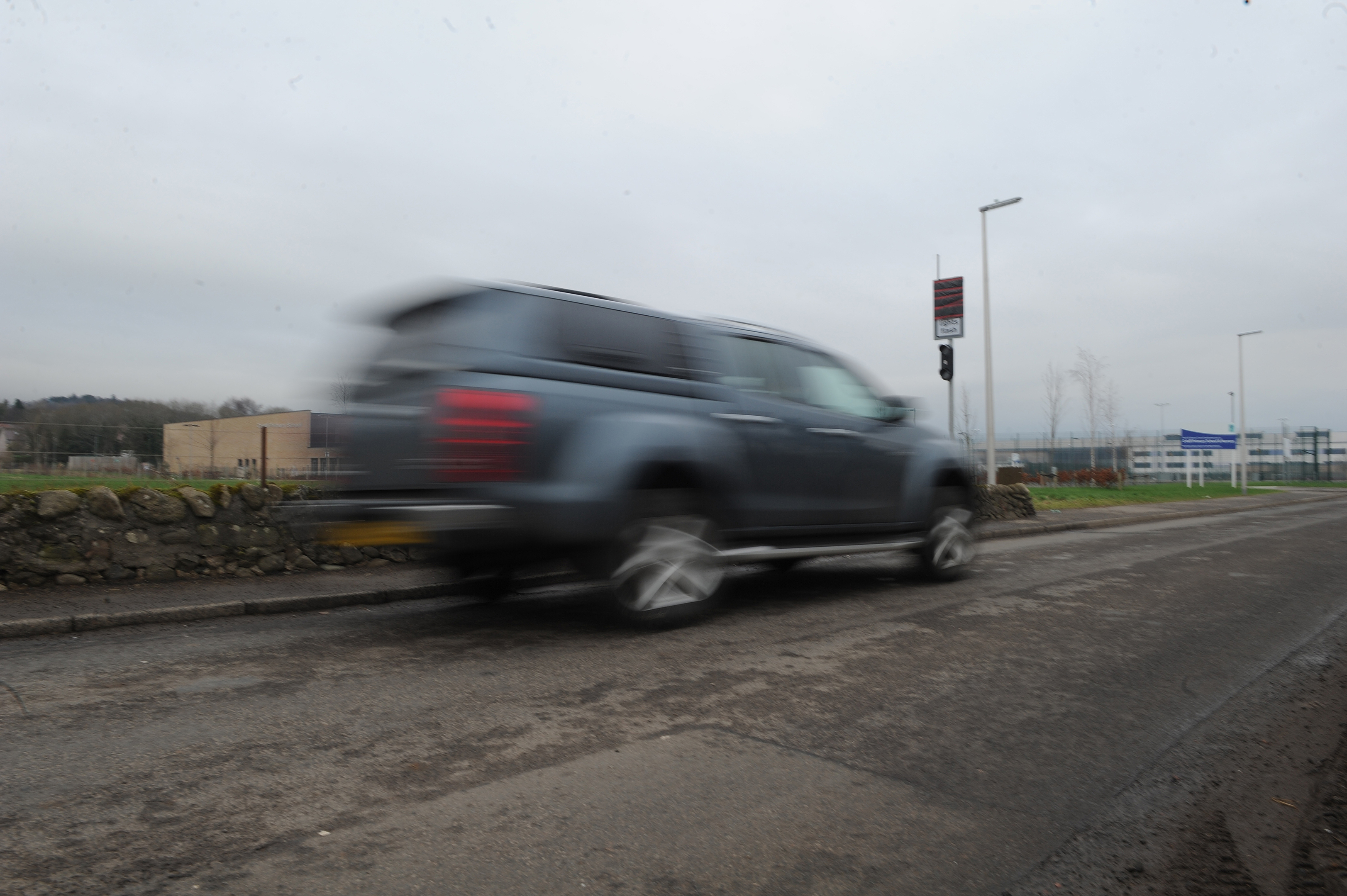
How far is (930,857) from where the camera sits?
2332 mm

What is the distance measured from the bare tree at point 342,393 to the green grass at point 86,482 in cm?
196

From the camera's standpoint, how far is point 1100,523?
16.3 m

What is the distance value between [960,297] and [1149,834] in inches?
608

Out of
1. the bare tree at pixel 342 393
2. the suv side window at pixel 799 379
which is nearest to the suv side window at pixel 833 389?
the suv side window at pixel 799 379

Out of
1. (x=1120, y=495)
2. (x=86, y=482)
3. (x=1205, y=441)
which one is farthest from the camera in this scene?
(x=1205, y=441)

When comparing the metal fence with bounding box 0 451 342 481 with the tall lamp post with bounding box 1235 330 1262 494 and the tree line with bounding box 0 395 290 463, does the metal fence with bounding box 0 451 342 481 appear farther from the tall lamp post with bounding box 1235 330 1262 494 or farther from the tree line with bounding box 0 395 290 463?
the tall lamp post with bounding box 1235 330 1262 494

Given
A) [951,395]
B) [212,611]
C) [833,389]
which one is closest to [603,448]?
[833,389]

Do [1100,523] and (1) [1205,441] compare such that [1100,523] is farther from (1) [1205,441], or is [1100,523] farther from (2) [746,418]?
(1) [1205,441]

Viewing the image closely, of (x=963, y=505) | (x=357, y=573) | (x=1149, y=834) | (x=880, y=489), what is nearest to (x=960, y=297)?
(x=963, y=505)

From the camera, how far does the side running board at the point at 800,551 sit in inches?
221

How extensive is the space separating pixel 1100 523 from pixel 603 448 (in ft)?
47.6

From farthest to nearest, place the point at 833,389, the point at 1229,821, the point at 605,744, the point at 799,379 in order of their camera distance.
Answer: the point at 833,389
the point at 799,379
the point at 605,744
the point at 1229,821

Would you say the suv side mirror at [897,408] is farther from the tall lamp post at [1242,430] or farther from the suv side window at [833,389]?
the tall lamp post at [1242,430]

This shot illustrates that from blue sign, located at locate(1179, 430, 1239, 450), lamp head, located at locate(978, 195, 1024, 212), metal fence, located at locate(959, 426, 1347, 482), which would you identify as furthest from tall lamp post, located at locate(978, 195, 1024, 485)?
blue sign, located at locate(1179, 430, 1239, 450)
